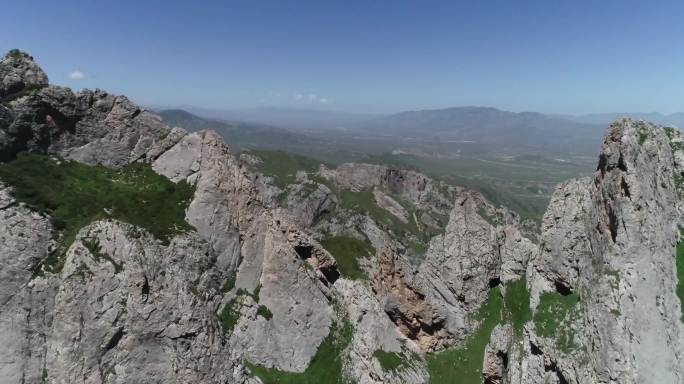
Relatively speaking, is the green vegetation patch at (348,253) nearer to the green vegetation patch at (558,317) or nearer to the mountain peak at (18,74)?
the green vegetation patch at (558,317)

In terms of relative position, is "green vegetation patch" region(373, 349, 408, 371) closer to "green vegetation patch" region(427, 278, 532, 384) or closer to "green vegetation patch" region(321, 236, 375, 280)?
"green vegetation patch" region(427, 278, 532, 384)

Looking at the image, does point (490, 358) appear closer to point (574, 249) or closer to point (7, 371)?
point (574, 249)

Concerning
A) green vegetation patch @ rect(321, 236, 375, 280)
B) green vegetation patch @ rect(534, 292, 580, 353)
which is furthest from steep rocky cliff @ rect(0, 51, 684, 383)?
green vegetation patch @ rect(321, 236, 375, 280)

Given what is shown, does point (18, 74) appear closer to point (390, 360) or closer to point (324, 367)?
point (324, 367)

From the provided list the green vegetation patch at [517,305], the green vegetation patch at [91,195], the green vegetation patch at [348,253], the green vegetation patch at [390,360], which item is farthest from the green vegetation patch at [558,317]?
the green vegetation patch at [91,195]

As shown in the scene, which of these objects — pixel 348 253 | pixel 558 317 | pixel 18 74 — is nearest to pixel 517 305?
pixel 558 317

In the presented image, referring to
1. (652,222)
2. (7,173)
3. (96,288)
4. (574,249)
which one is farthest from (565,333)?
(7,173)
